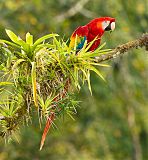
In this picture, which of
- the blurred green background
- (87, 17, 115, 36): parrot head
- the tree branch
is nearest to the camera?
the tree branch

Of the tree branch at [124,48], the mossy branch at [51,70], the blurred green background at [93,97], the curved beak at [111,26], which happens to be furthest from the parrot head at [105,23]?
the blurred green background at [93,97]

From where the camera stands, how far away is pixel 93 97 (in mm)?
6449

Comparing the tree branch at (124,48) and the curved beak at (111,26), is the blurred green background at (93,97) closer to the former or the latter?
the curved beak at (111,26)

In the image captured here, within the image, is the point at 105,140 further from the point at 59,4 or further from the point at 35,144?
the point at 59,4

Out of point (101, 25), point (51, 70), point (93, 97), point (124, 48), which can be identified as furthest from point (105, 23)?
point (93, 97)

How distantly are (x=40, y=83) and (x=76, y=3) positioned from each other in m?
4.50

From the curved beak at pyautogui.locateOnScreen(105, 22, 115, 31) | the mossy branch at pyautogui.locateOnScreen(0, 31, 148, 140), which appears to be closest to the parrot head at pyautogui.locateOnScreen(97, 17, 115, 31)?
the curved beak at pyautogui.locateOnScreen(105, 22, 115, 31)

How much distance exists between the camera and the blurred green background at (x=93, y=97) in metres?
5.95

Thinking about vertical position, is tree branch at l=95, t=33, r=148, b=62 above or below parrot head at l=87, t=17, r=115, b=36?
below

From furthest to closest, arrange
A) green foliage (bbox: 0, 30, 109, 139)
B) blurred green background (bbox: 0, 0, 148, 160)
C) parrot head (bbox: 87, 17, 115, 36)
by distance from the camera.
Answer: blurred green background (bbox: 0, 0, 148, 160) → parrot head (bbox: 87, 17, 115, 36) → green foliage (bbox: 0, 30, 109, 139)

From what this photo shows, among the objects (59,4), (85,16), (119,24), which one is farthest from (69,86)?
(59,4)

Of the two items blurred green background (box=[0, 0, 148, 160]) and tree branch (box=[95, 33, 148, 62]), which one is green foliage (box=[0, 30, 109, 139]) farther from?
blurred green background (box=[0, 0, 148, 160])

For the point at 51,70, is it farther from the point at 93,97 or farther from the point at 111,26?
the point at 93,97

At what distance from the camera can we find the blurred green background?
595cm
